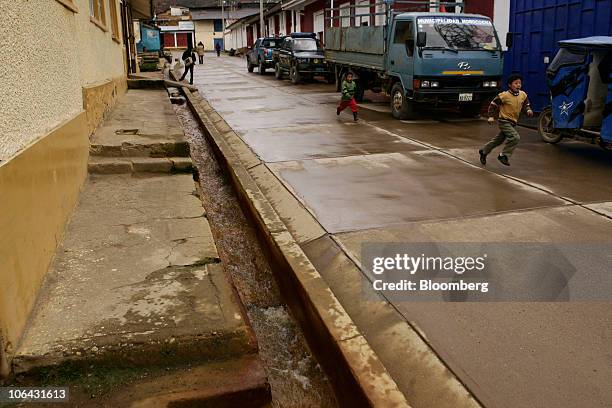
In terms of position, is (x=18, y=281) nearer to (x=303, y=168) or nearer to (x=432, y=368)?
(x=432, y=368)

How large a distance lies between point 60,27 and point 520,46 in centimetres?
1137

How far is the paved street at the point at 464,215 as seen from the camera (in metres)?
3.14

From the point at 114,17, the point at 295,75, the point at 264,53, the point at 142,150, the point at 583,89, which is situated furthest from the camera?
the point at 264,53

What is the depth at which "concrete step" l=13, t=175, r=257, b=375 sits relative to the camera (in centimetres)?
291

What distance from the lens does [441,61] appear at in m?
11.9

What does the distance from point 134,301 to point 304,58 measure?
1973cm

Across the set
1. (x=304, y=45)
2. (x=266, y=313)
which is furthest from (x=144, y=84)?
(x=266, y=313)

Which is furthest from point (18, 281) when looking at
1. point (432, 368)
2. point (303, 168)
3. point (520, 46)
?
point (520, 46)

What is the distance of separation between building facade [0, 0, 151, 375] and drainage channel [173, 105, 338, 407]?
151cm

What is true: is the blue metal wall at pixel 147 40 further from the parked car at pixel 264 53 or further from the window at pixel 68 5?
the window at pixel 68 5

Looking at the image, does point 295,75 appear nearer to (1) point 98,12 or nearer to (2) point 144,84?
(2) point 144,84

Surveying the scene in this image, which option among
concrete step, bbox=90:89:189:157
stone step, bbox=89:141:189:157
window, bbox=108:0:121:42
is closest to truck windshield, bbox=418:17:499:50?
concrete step, bbox=90:89:189:157

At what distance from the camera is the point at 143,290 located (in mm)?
3547

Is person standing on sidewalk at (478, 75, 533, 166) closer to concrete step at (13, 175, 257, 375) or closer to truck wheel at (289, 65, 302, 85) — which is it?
concrete step at (13, 175, 257, 375)
